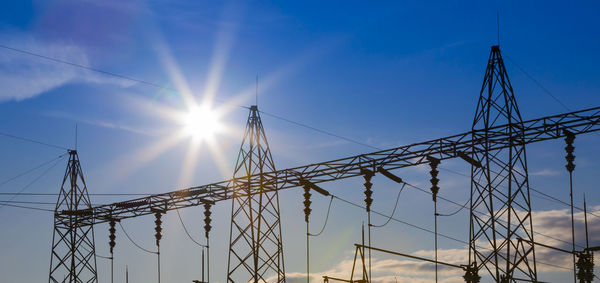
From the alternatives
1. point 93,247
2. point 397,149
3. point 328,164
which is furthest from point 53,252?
point 397,149

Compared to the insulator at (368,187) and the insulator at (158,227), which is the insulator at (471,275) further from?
the insulator at (158,227)

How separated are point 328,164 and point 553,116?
11.7 metres

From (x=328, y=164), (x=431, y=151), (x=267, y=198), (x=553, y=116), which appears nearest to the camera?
(x=553, y=116)

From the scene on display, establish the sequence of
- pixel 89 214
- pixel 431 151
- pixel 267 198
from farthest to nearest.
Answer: pixel 89 214, pixel 267 198, pixel 431 151

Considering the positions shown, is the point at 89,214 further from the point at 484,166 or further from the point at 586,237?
the point at 586,237

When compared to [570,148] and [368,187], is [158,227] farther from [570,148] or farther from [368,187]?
[570,148]

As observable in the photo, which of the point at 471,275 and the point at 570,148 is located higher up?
the point at 570,148

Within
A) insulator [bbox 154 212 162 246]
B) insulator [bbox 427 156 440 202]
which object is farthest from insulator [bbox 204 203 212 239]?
insulator [bbox 427 156 440 202]

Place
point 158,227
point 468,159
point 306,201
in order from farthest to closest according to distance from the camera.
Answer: point 158,227 < point 306,201 < point 468,159

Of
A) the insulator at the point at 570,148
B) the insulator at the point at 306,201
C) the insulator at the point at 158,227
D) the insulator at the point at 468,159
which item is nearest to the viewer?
the insulator at the point at 570,148

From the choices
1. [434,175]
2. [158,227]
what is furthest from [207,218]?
[434,175]

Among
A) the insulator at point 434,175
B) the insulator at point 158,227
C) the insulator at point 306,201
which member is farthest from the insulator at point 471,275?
the insulator at point 158,227

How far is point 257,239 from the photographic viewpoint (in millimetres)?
45344

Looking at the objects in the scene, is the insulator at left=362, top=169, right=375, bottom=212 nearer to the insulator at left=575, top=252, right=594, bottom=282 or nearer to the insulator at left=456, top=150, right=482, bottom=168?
the insulator at left=456, top=150, right=482, bottom=168
